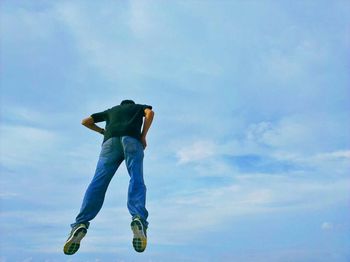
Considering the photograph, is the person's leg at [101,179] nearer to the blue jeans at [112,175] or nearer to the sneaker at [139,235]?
the blue jeans at [112,175]

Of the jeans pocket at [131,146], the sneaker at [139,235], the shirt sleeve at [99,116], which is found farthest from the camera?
the shirt sleeve at [99,116]

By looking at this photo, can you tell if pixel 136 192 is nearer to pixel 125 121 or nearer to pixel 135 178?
pixel 135 178

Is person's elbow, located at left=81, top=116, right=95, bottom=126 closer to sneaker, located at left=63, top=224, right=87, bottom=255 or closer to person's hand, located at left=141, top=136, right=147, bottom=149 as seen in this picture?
person's hand, located at left=141, top=136, right=147, bottom=149

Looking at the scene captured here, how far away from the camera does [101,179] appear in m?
9.54

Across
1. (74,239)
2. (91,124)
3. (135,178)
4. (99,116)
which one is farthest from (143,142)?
(74,239)

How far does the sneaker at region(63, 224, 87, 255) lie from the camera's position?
880cm

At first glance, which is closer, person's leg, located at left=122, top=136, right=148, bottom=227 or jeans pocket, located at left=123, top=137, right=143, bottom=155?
person's leg, located at left=122, top=136, right=148, bottom=227

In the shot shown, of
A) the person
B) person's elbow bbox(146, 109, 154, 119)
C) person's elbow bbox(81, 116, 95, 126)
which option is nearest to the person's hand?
the person

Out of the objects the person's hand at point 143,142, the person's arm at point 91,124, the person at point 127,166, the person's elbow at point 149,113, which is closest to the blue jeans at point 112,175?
the person at point 127,166

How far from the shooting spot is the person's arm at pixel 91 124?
10.6 m

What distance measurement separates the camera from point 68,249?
8.82 meters

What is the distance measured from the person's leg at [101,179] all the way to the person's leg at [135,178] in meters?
0.27

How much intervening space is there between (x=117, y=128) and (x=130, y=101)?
92cm

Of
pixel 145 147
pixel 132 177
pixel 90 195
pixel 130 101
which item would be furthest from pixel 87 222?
pixel 130 101
